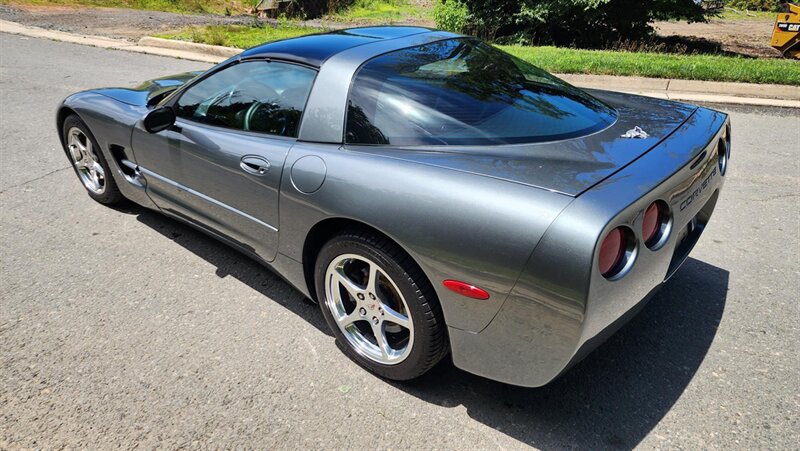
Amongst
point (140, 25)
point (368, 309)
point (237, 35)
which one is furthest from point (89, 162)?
point (140, 25)

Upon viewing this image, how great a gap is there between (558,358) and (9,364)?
2635mm

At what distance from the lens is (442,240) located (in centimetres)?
215

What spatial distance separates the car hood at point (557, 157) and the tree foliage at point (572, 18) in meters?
9.24

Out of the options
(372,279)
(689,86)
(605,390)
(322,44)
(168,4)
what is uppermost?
(322,44)

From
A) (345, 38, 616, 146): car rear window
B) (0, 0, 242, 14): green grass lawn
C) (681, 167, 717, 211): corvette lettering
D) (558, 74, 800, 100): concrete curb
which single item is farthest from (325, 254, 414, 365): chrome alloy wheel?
(0, 0, 242, 14): green grass lawn

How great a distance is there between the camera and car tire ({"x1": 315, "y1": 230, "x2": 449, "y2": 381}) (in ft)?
7.61

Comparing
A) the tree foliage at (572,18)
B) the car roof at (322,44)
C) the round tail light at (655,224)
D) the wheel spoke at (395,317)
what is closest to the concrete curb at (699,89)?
the tree foliage at (572,18)

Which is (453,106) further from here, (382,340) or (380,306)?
(382,340)

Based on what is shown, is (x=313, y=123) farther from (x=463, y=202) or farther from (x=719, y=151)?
(x=719, y=151)

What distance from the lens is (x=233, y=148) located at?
3004mm

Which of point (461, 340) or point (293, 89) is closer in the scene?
point (461, 340)

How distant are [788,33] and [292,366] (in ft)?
44.2

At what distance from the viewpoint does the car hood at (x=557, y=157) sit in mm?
2141

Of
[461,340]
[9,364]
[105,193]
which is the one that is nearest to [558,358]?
[461,340]
